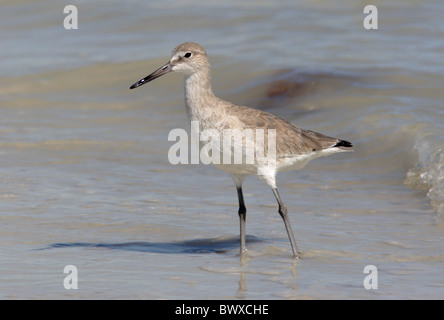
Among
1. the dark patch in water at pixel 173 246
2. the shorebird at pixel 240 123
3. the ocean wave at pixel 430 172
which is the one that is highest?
the shorebird at pixel 240 123

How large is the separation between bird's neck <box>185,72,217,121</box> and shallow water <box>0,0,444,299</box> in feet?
3.62

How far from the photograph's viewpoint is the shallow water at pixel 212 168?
6.41m

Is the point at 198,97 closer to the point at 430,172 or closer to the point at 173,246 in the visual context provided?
the point at 173,246

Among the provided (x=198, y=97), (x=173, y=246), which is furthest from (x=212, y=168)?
(x=198, y=97)

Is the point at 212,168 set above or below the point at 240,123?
below

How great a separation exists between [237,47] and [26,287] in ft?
30.3

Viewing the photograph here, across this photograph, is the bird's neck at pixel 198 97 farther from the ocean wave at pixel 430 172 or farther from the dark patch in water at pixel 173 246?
the ocean wave at pixel 430 172

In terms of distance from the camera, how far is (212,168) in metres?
9.86

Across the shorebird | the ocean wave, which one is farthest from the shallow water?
the shorebird

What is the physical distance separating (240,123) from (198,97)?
1.28ft

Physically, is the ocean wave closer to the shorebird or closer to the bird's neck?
the shorebird

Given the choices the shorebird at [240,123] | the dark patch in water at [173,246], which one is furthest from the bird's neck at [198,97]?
the dark patch in water at [173,246]

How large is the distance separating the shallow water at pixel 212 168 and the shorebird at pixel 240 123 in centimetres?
64

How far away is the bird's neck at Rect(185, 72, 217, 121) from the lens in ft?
22.3
